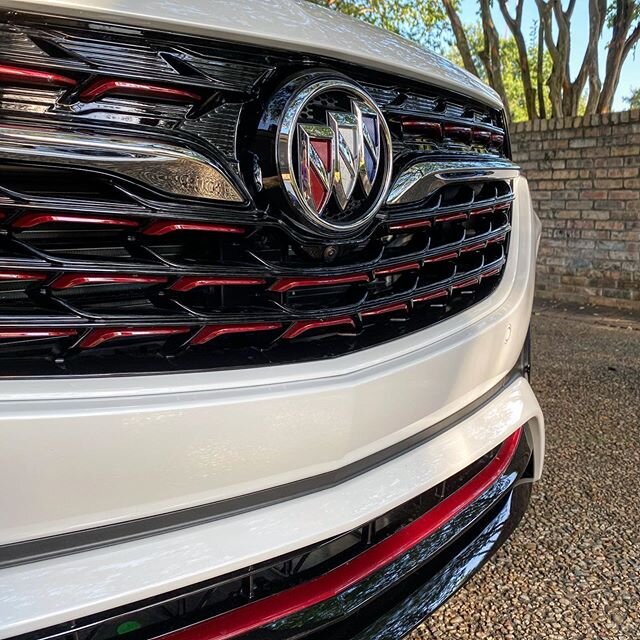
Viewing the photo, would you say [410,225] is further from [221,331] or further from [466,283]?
[221,331]

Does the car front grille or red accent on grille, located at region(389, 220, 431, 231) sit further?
red accent on grille, located at region(389, 220, 431, 231)

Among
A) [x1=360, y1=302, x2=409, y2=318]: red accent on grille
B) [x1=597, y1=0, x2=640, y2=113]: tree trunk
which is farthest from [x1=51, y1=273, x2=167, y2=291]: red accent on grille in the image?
[x1=597, y1=0, x2=640, y2=113]: tree trunk

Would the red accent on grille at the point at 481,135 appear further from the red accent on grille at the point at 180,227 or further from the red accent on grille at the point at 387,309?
the red accent on grille at the point at 180,227

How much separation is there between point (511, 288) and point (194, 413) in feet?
3.50

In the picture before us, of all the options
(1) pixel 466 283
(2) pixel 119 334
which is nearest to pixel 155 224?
(2) pixel 119 334

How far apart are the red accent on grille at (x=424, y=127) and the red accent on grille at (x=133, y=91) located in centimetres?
51

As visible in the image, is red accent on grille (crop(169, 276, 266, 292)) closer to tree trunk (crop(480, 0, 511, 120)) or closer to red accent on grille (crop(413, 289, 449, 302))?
red accent on grille (crop(413, 289, 449, 302))

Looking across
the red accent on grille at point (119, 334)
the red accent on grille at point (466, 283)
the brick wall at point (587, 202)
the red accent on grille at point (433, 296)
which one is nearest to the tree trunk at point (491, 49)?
the brick wall at point (587, 202)

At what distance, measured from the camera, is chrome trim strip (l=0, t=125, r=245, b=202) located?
76cm

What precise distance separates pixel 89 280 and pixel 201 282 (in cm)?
17

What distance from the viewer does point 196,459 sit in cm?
90

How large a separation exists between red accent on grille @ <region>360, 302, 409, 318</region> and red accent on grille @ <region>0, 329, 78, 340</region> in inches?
21.8

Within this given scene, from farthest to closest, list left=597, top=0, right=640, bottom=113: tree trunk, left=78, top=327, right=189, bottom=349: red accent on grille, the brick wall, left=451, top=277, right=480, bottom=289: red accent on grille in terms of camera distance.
Result: left=597, top=0, right=640, bottom=113: tree trunk → the brick wall → left=451, top=277, right=480, bottom=289: red accent on grille → left=78, top=327, right=189, bottom=349: red accent on grille

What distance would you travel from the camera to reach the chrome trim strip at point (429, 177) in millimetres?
1237
